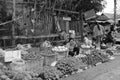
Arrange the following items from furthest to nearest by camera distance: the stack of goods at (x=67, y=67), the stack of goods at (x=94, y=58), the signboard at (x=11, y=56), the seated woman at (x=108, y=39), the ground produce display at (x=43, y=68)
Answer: the seated woman at (x=108, y=39) → the stack of goods at (x=94, y=58) → the stack of goods at (x=67, y=67) → the signboard at (x=11, y=56) → the ground produce display at (x=43, y=68)

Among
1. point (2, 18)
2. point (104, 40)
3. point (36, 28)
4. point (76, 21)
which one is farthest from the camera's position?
point (104, 40)

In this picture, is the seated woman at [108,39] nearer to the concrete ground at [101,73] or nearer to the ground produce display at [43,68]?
the ground produce display at [43,68]

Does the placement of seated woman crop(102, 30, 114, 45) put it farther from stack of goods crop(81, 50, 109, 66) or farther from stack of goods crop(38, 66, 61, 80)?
stack of goods crop(38, 66, 61, 80)

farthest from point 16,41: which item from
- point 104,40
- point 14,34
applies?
point 104,40

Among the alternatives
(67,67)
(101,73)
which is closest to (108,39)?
(101,73)

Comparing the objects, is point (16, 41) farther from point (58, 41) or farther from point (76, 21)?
point (76, 21)

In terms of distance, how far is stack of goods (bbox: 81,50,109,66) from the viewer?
7541mm

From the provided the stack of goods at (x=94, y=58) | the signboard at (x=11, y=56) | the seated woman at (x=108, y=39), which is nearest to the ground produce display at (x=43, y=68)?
the stack of goods at (x=94, y=58)

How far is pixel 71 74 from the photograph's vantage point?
A: 6.06m

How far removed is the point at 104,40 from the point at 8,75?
9632 millimetres

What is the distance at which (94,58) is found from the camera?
7.92m

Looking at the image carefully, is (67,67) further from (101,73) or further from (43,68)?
(101,73)

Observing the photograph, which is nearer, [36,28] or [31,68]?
[31,68]

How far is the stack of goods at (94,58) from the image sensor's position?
24.7 feet
